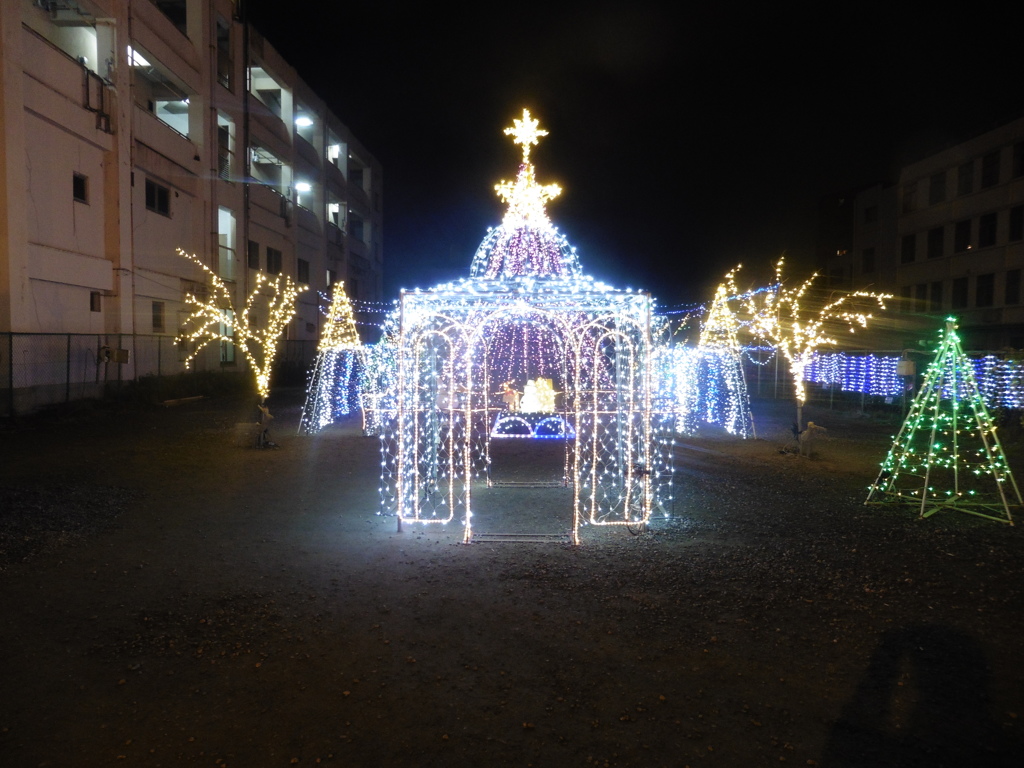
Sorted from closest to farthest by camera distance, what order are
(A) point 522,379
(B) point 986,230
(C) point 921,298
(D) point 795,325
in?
(D) point 795,325 < (A) point 522,379 < (B) point 986,230 < (C) point 921,298

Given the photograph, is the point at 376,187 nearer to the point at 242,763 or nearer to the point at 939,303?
the point at 939,303

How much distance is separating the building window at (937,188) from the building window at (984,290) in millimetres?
4313

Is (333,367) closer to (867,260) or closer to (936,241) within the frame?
(936,241)

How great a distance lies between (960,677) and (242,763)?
398 centimetres

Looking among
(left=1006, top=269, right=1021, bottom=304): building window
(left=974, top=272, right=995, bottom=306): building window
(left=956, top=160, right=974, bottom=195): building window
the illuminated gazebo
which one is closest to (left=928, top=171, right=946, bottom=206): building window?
(left=956, top=160, right=974, bottom=195): building window

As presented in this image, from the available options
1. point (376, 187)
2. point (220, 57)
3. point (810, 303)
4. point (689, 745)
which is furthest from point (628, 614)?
point (376, 187)

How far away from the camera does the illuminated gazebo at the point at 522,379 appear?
7.18 m

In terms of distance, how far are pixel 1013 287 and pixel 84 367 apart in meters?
32.2

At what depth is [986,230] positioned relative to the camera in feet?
91.1

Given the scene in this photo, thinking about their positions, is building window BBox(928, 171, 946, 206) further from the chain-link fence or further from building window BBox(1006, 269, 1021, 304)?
the chain-link fence

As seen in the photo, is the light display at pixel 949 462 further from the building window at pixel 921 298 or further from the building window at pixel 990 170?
the building window at pixel 921 298

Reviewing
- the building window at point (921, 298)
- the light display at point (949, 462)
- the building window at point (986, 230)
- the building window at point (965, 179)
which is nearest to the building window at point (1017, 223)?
the building window at point (986, 230)

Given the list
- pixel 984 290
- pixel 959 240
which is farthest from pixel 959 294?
pixel 959 240

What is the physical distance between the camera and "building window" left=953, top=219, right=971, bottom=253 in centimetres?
2872
